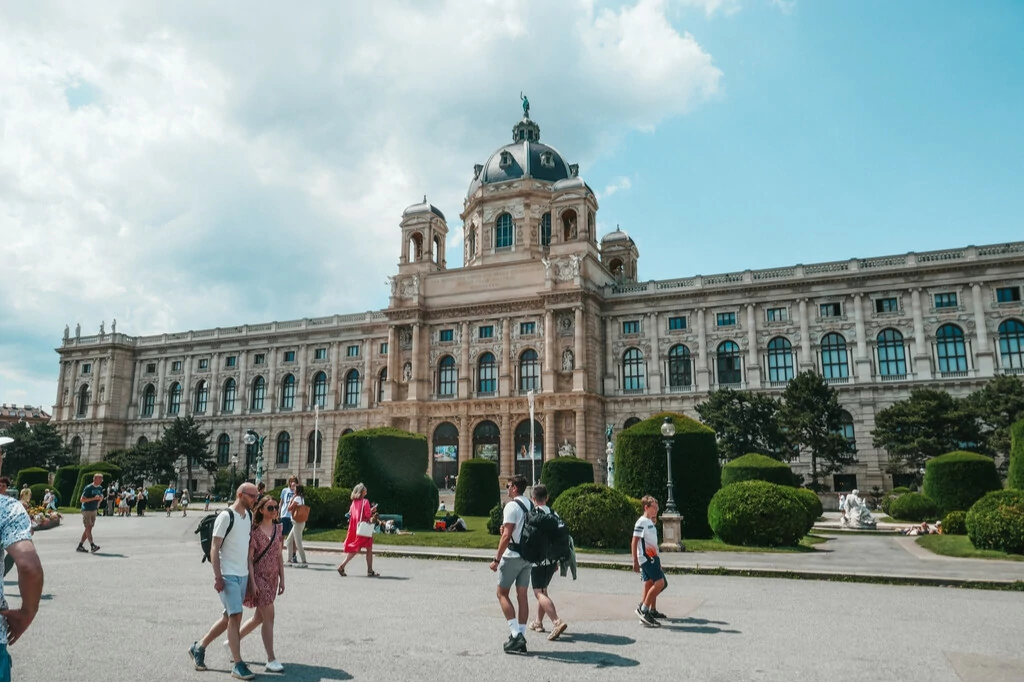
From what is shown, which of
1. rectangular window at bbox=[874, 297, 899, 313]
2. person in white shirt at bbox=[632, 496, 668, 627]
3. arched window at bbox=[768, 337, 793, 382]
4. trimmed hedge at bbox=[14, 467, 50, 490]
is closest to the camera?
person in white shirt at bbox=[632, 496, 668, 627]

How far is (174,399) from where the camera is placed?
7731cm

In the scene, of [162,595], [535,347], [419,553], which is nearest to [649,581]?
[162,595]

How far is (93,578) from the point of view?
14812 mm

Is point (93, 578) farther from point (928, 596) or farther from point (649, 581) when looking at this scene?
point (928, 596)

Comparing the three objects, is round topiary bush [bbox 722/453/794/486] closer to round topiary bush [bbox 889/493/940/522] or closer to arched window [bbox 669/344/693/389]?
round topiary bush [bbox 889/493/940/522]

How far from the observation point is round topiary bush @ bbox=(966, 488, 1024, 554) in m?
19.0

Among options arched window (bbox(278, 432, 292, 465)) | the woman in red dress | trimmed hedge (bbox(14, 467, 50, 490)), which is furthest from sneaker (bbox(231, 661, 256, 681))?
arched window (bbox(278, 432, 292, 465))

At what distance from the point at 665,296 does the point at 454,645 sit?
2002 inches

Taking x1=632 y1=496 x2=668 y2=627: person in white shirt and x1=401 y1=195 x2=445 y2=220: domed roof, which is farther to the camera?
x1=401 y1=195 x2=445 y2=220: domed roof

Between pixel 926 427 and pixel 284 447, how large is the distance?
178ft

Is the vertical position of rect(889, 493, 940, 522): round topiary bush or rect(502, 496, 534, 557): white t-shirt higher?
rect(502, 496, 534, 557): white t-shirt

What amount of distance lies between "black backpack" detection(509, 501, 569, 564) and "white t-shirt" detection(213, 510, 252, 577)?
3.14 meters

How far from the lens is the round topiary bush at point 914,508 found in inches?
1248

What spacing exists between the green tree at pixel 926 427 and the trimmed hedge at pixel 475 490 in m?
24.3
